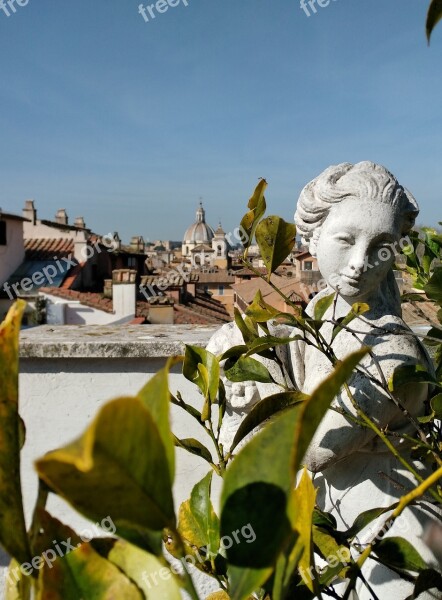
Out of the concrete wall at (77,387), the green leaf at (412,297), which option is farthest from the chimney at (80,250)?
the green leaf at (412,297)

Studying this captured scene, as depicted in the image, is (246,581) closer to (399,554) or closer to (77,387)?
(399,554)

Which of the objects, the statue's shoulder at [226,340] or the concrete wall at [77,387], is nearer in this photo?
the statue's shoulder at [226,340]

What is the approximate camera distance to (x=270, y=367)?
3.82ft

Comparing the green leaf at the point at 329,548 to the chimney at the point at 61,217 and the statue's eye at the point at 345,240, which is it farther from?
the chimney at the point at 61,217

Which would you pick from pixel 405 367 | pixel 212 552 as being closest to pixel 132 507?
pixel 212 552

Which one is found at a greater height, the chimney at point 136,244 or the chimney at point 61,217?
the chimney at point 61,217

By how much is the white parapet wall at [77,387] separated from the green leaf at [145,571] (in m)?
1.37

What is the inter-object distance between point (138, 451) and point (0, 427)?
154mm

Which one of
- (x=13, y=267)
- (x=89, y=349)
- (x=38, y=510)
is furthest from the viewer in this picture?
(x=13, y=267)

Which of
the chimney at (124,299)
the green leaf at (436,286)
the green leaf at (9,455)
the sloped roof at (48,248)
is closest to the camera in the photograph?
the green leaf at (9,455)

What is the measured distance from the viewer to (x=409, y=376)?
3.23 ft

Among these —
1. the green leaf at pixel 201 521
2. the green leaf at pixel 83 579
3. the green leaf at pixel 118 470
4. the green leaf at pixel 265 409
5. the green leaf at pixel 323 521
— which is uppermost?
the green leaf at pixel 118 470

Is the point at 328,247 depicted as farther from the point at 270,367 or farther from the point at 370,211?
the point at 270,367

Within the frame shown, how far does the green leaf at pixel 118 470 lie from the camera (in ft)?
1.02
